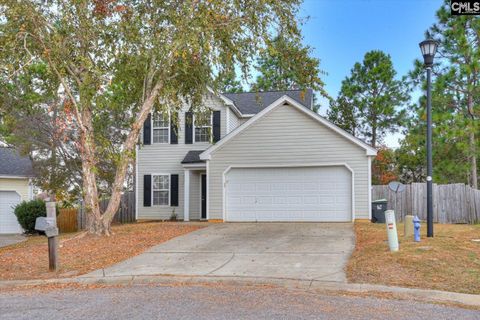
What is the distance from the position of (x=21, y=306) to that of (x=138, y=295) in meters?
1.63

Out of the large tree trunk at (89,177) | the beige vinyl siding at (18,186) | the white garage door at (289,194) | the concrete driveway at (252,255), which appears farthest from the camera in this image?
the beige vinyl siding at (18,186)

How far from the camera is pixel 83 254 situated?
11.2 metres

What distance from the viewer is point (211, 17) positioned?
13016 mm

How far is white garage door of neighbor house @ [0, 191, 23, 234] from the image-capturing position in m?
22.4

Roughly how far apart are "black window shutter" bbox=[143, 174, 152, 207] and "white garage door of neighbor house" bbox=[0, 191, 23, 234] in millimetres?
6456

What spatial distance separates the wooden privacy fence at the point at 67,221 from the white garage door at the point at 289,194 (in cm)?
845

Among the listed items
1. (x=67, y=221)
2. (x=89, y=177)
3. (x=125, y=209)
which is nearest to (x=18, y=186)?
(x=67, y=221)

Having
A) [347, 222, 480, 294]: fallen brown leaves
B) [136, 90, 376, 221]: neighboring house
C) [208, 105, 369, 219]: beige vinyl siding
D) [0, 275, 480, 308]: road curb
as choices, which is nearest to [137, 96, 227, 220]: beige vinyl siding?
[136, 90, 376, 221]: neighboring house

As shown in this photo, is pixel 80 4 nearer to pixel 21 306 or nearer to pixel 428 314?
pixel 21 306

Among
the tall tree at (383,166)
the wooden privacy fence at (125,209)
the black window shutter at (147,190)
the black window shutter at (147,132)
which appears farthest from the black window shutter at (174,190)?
the tall tree at (383,166)

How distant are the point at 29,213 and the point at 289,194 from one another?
11544 mm

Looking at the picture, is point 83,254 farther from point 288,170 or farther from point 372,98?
point 372,98

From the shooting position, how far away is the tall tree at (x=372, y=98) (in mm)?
30172

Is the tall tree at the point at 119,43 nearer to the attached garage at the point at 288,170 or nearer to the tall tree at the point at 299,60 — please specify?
the tall tree at the point at 299,60
